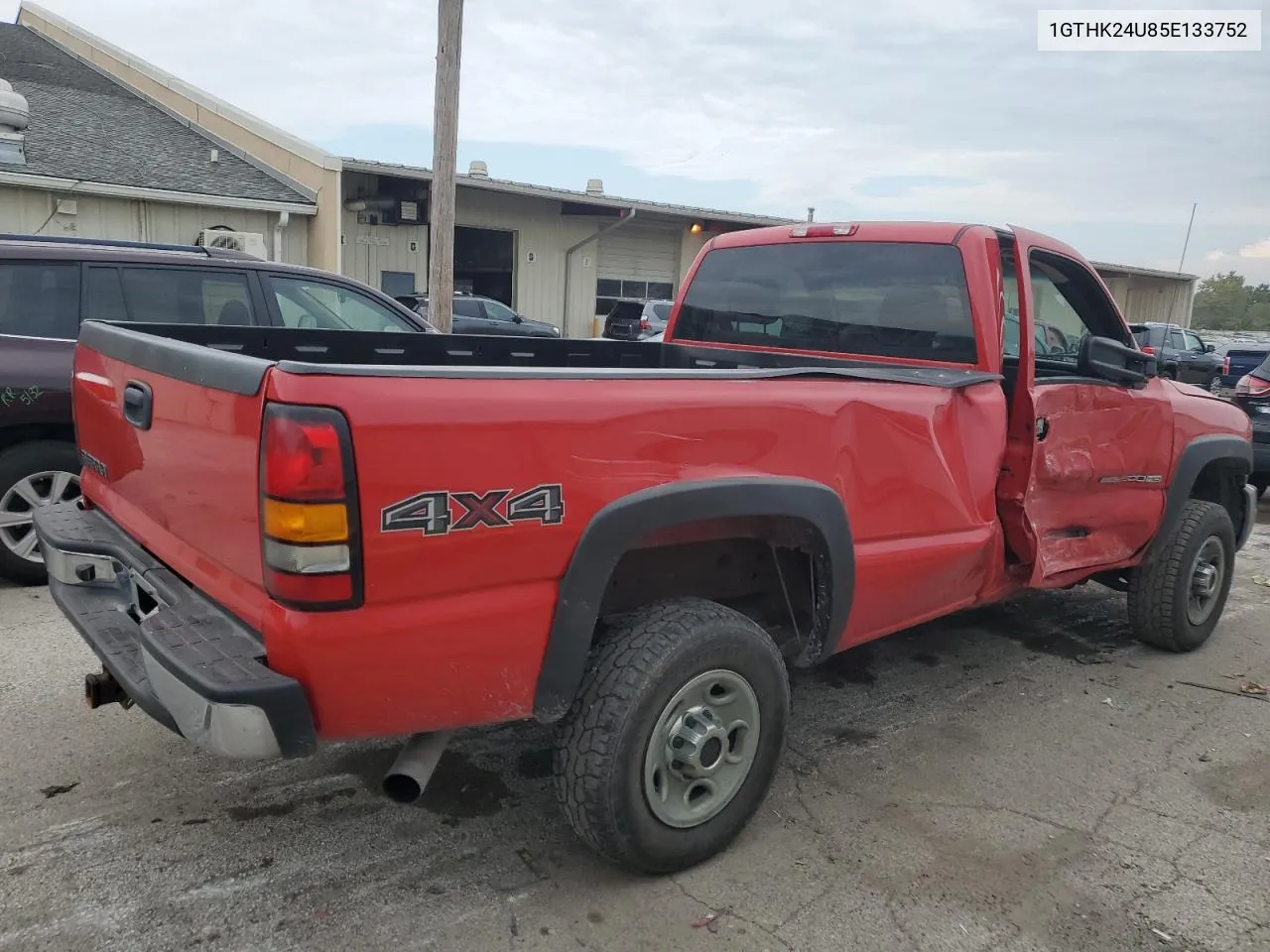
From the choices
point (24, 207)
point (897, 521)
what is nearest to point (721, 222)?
point (24, 207)

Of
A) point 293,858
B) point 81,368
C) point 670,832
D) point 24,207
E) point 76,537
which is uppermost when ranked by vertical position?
point 24,207

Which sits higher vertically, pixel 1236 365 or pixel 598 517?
pixel 1236 365

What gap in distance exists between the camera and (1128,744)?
12.5ft

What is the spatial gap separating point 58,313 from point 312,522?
3937 millimetres

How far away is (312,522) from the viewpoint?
6.60 feet

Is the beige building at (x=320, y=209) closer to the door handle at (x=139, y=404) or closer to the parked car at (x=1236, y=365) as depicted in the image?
the parked car at (x=1236, y=365)

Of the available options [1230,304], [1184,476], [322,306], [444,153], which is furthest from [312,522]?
[1230,304]

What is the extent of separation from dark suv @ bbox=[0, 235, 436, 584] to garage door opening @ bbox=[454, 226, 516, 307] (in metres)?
16.3

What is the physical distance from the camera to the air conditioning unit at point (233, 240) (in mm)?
14484

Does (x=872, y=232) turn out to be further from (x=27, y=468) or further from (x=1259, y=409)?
(x=1259, y=409)

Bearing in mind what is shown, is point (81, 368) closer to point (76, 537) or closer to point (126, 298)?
point (76, 537)

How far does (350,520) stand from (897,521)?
1.89 meters

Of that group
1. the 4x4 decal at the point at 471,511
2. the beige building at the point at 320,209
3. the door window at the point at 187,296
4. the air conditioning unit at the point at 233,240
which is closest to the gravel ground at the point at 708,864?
the 4x4 decal at the point at 471,511

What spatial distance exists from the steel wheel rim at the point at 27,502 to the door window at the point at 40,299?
2.43 feet
